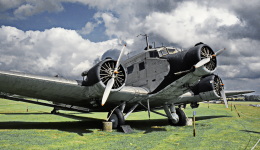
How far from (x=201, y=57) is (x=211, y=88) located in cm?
593

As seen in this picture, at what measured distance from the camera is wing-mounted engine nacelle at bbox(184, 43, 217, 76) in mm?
10211

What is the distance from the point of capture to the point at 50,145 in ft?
26.0

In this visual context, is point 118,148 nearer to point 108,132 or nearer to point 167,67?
point 108,132

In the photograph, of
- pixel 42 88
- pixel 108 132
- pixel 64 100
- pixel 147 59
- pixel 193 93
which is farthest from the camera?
pixel 193 93

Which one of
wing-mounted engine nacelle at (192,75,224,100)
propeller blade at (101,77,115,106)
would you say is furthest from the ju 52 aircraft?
wing-mounted engine nacelle at (192,75,224,100)

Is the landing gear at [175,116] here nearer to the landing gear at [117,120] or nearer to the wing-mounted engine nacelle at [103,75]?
the landing gear at [117,120]

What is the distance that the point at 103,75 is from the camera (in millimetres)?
11062

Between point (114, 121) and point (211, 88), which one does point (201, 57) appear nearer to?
point (211, 88)

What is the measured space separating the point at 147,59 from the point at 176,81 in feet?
Answer: 9.70

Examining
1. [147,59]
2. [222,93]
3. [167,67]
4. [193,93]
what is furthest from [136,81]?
[222,93]

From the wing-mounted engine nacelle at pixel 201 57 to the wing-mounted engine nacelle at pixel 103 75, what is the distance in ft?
12.8

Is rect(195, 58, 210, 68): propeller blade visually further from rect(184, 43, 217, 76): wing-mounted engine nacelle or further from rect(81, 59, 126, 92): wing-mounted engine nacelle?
rect(81, 59, 126, 92): wing-mounted engine nacelle

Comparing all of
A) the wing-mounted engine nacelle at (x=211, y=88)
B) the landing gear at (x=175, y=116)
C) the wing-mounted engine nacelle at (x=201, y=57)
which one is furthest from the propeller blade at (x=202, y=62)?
the wing-mounted engine nacelle at (x=211, y=88)

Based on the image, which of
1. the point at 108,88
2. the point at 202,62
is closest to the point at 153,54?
the point at 202,62
